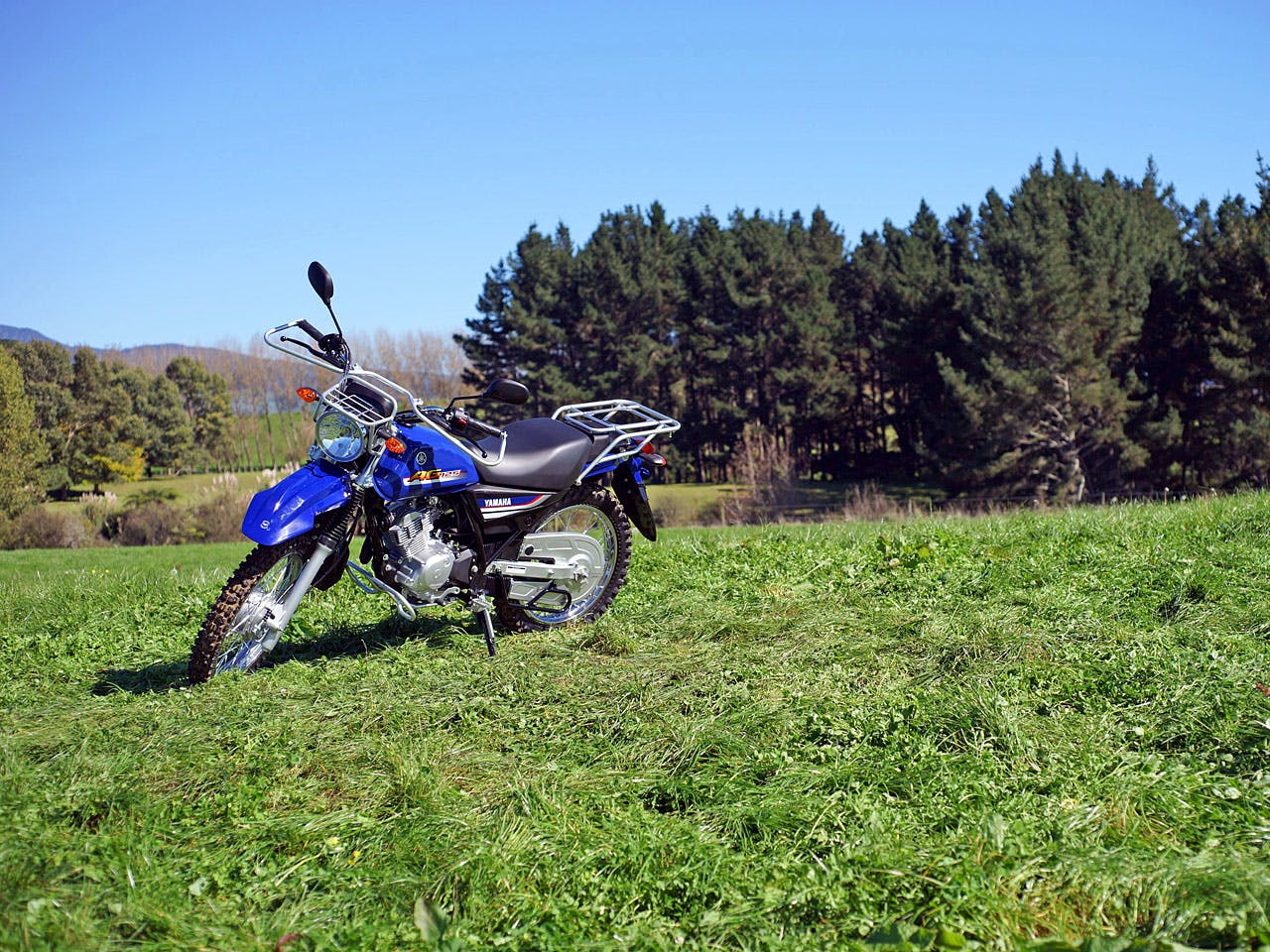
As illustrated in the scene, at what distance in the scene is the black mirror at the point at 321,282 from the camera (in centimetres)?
490

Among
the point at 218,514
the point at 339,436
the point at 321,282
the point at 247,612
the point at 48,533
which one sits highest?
the point at 321,282

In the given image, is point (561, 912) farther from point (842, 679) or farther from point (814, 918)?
point (842, 679)

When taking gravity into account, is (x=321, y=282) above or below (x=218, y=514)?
above

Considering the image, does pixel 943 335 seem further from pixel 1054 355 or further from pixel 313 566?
pixel 313 566

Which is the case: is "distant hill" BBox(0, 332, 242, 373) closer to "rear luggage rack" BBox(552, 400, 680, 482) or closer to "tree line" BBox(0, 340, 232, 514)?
"tree line" BBox(0, 340, 232, 514)

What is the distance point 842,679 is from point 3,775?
3165 millimetres

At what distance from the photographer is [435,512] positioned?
A: 5.40 m

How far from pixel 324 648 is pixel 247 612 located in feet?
2.93

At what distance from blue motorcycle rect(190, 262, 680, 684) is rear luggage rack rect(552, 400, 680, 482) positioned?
0.01 meters

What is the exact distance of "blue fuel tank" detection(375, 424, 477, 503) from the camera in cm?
513

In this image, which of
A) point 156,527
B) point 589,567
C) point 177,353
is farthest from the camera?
point 177,353

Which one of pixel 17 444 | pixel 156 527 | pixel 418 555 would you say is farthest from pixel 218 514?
pixel 418 555

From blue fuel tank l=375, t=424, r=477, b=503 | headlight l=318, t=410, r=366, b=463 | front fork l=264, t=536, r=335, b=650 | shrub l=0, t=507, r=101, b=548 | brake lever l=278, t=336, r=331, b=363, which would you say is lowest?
shrub l=0, t=507, r=101, b=548

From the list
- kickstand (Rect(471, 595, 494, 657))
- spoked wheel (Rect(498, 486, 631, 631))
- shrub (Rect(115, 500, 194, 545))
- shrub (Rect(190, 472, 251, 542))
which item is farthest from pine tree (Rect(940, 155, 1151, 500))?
kickstand (Rect(471, 595, 494, 657))
